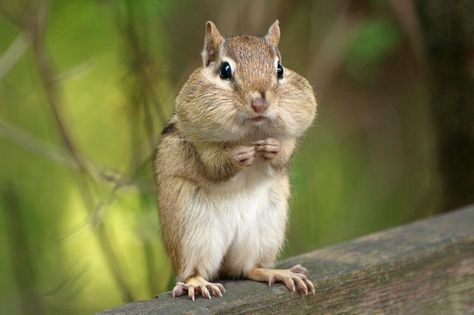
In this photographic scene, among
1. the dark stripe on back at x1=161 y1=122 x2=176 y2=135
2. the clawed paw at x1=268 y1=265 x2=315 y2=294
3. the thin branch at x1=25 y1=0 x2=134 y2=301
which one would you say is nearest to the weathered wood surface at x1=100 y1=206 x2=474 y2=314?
the clawed paw at x1=268 y1=265 x2=315 y2=294

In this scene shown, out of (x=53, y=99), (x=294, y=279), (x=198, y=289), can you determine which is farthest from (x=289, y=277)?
(x=53, y=99)

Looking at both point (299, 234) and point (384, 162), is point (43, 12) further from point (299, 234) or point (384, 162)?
point (384, 162)

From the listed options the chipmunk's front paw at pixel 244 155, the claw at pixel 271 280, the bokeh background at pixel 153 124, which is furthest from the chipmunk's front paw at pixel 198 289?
the bokeh background at pixel 153 124

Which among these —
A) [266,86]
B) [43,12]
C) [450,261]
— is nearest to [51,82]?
[43,12]

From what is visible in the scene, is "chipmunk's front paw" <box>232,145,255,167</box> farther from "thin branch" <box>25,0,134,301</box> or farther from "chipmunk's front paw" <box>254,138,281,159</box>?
"thin branch" <box>25,0,134,301</box>

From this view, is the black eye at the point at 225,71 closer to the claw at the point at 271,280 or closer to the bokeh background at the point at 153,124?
the claw at the point at 271,280

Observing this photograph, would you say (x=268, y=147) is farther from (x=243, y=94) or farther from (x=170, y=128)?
(x=170, y=128)

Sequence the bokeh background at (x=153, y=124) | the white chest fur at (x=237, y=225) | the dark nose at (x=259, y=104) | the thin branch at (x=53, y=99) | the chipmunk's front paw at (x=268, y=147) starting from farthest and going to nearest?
the bokeh background at (x=153, y=124), the thin branch at (x=53, y=99), the white chest fur at (x=237, y=225), the chipmunk's front paw at (x=268, y=147), the dark nose at (x=259, y=104)
